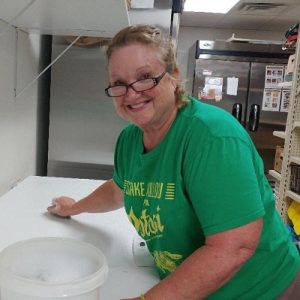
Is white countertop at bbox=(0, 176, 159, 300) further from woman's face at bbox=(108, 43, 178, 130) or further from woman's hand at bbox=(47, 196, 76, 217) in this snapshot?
woman's face at bbox=(108, 43, 178, 130)

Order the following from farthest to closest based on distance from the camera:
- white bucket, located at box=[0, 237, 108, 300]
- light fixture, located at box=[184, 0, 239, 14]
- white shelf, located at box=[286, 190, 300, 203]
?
light fixture, located at box=[184, 0, 239, 14] → white shelf, located at box=[286, 190, 300, 203] → white bucket, located at box=[0, 237, 108, 300]

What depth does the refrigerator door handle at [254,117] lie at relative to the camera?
427 centimetres

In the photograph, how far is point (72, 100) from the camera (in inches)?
83.9

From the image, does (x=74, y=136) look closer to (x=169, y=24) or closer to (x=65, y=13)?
(x=169, y=24)

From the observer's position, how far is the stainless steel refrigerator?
13.8ft

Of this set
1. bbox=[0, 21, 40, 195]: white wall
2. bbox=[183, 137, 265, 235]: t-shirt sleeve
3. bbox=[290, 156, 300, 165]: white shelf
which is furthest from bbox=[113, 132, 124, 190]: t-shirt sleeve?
bbox=[290, 156, 300, 165]: white shelf

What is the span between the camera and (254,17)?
4434 millimetres

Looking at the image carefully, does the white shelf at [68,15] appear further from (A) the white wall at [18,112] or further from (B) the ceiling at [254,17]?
(B) the ceiling at [254,17]

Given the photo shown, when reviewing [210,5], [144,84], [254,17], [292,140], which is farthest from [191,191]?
[254,17]

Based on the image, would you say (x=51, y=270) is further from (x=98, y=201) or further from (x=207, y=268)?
(x=98, y=201)

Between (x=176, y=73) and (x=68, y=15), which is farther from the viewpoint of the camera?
(x=68, y=15)

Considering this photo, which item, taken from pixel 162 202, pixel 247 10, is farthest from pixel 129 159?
pixel 247 10

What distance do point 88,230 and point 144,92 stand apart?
56 centimetres

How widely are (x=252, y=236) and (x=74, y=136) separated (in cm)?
162
